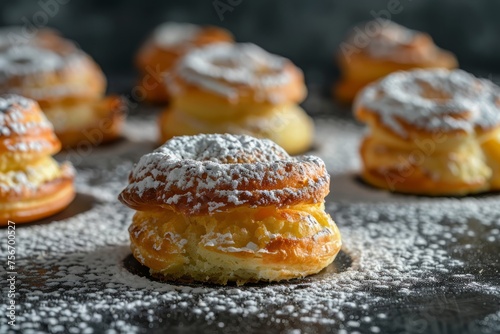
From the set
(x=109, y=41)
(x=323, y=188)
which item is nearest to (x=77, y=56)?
(x=109, y=41)

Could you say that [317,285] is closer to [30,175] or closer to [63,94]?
[30,175]

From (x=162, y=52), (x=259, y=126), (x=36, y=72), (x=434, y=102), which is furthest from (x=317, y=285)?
(x=162, y=52)

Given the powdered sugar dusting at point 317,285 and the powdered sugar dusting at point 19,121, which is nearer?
the powdered sugar dusting at point 317,285

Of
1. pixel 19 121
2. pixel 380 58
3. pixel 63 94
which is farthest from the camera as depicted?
pixel 380 58

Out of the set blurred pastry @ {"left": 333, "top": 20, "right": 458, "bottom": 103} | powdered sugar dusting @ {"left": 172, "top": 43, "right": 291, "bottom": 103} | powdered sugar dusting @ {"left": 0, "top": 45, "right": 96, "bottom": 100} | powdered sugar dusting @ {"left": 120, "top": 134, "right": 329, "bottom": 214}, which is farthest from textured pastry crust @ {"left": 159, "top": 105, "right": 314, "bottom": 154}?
powdered sugar dusting @ {"left": 120, "top": 134, "right": 329, "bottom": 214}

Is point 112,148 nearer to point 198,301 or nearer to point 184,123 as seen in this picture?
point 184,123

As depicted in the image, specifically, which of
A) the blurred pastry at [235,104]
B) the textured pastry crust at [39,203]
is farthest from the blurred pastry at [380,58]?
the textured pastry crust at [39,203]

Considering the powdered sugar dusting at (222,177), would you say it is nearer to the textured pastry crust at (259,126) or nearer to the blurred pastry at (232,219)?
the blurred pastry at (232,219)
